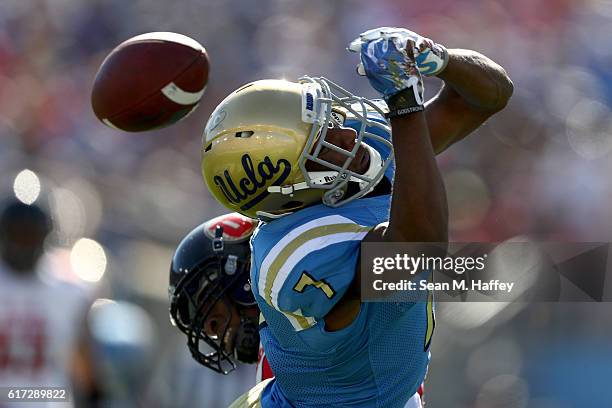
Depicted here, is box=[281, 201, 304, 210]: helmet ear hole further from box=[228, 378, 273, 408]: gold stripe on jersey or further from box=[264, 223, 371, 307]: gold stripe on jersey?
box=[228, 378, 273, 408]: gold stripe on jersey

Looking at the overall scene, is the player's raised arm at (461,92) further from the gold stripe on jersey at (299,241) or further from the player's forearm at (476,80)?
the gold stripe on jersey at (299,241)

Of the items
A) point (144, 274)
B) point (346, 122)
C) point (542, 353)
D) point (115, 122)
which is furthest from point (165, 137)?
point (346, 122)

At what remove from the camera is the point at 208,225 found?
3209 millimetres

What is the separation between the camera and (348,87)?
689 centimetres

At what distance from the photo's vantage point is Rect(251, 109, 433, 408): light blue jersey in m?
2.17

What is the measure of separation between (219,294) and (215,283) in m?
0.05

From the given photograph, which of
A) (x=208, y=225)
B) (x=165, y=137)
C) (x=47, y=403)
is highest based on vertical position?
(x=165, y=137)

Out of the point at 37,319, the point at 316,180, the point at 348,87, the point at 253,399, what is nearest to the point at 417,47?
the point at 316,180

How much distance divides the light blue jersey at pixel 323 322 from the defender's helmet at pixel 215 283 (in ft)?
1.73

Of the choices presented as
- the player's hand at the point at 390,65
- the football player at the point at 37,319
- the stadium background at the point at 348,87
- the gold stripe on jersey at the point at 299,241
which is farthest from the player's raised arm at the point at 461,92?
the stadium background at the point at 348,87

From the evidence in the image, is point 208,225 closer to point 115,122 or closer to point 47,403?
point 115,122

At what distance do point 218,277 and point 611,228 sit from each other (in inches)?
152

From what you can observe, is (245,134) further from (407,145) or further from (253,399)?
(253,399)

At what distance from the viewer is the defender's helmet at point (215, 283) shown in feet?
10.1
